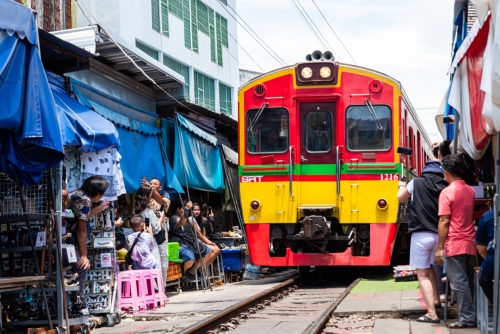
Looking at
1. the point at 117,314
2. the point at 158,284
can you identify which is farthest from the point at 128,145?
the point at 117,314

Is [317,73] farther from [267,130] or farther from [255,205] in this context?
[255,205]

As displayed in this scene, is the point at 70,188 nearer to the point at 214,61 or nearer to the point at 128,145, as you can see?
the point at 128,145

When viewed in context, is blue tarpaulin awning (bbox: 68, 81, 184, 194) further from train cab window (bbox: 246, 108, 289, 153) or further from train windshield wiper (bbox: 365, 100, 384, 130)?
train windshield wiper (bbox: 365, 100, 384, 130)

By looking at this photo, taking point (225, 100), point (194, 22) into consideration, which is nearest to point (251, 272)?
point (194, 22)

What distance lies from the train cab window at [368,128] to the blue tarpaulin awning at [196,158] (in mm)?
3470

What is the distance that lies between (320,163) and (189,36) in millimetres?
14548

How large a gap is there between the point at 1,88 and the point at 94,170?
115 inches

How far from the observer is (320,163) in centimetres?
1225

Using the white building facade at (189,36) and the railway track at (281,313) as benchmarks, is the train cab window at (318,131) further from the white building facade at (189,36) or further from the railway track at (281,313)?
the white building facade at (189,36)

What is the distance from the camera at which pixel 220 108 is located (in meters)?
28.5

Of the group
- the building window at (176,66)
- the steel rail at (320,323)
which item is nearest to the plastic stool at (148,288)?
the steel rail at (320,323)

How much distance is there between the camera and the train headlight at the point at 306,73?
12.4m

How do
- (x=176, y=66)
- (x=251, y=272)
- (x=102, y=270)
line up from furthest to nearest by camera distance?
(x=176, y=66) < (x=251, y=272) < (x=102, y=270)

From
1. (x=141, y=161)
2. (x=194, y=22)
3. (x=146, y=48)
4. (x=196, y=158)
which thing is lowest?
(x=141, y=161)
